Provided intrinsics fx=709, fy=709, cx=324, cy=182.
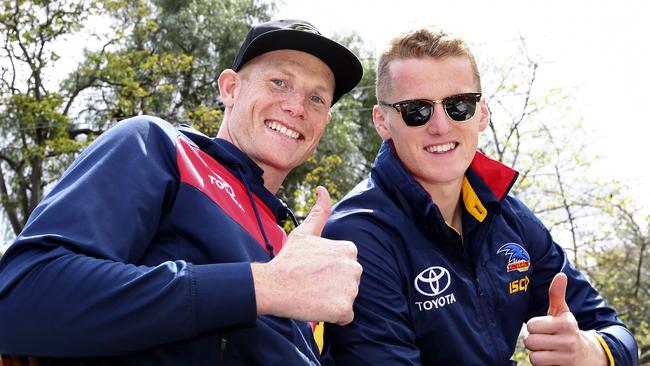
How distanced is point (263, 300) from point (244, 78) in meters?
1.46

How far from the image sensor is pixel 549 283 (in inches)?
125

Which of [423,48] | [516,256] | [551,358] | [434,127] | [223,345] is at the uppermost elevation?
[423,48]

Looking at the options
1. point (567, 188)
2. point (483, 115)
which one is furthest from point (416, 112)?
point (567, 188)

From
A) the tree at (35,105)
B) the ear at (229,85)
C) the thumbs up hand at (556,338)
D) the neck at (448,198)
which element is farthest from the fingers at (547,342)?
the tree at (35,105)

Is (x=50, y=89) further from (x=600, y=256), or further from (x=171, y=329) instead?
(x=171, y=329)

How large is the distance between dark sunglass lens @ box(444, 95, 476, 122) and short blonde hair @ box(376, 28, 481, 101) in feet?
A: 0.42

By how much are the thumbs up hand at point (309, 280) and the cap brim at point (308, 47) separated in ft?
3.65

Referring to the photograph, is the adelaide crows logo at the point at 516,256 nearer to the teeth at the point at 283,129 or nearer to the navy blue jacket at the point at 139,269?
the teeth at the point at 283,129

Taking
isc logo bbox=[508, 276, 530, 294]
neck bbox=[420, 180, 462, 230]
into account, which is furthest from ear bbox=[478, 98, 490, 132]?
isc logo bbox=[508, 276, 530, 294]

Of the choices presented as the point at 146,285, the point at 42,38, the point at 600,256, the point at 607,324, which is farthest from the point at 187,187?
the point at 42,38

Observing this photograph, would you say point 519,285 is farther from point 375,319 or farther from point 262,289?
point 262,289

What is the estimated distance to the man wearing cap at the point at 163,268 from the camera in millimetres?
1589

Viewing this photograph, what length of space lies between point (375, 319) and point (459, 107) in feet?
3.31

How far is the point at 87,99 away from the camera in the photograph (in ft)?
70.0
